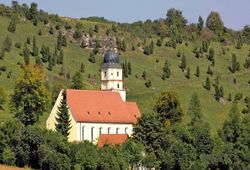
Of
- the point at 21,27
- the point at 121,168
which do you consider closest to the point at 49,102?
the point at 121,168

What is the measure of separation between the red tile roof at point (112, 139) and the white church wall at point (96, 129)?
4.39 m

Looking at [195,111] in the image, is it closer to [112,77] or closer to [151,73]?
[112,77]

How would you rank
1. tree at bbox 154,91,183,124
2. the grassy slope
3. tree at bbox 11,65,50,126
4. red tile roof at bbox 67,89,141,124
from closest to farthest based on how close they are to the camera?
tree at bbox 11,65,50,126 < red tile roof at bbox 67,89,141,124 < tree at bbox 154,91,183,124 < the grassy slope

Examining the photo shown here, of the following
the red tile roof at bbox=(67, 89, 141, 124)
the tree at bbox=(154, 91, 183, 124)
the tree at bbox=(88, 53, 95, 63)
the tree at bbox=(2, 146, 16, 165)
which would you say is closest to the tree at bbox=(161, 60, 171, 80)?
the tree at bbox=(88, 53, 95, 63)

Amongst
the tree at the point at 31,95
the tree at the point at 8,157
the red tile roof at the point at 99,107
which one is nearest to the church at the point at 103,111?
the red tile roof at the point at 99,107

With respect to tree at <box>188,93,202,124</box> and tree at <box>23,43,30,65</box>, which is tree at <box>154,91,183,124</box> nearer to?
tree at <box>188,93,202,124</box>

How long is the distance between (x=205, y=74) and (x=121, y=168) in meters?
82.9

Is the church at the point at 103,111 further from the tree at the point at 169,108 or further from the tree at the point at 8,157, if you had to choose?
the tree at the point at 8,157

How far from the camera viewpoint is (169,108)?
14525 centimetres

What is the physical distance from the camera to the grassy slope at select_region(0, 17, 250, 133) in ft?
525

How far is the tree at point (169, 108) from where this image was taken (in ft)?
474

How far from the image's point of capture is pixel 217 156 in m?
119

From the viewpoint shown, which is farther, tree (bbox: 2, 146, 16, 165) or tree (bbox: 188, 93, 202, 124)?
tree (bbox: 188, 93, 202, 124)

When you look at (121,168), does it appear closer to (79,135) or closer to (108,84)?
(79,135)
